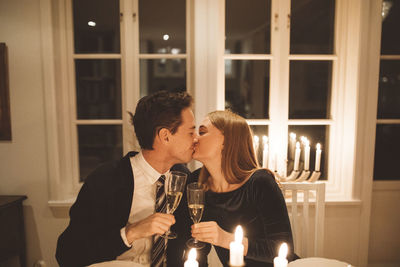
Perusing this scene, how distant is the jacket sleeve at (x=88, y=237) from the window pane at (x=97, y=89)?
45.3 inches

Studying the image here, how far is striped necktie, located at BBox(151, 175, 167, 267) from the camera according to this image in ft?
4.68

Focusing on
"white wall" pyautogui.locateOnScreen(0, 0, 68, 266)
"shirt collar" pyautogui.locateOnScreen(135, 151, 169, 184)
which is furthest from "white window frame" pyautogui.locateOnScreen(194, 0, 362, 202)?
"white wall" pyautogui.locateOnScreen(0, 0, 68, 266)

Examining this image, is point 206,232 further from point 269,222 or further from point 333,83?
point 333,83

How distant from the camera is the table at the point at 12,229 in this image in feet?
6.59

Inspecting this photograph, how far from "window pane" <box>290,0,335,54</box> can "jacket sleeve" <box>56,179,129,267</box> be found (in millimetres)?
1874

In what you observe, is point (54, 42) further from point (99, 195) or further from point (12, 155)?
point (99, 195)

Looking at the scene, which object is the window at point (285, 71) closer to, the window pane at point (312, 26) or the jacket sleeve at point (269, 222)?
the window pane at point (312, 26)

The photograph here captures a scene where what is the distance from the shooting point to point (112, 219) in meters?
1.44

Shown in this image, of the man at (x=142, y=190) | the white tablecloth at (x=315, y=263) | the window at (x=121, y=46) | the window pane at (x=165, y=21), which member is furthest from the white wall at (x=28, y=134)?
the white tablecloth at (x=315, y=263)

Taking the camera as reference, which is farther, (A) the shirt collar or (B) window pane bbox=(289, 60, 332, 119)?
(B) window pane bbox=(289, 60, 332, 119)

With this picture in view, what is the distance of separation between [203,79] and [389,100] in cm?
158

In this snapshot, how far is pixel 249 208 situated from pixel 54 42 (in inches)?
74.6

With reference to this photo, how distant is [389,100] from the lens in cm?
A: 245

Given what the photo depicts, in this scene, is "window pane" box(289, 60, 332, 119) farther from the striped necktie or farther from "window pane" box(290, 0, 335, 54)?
the striped necktie
